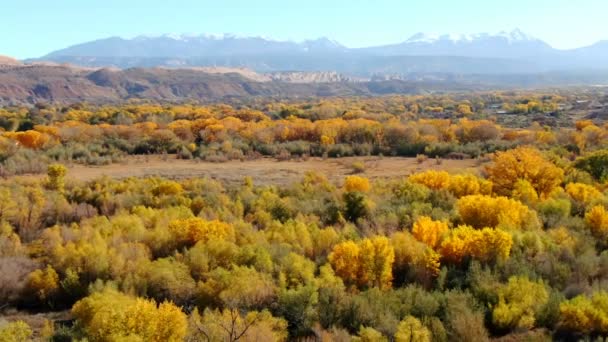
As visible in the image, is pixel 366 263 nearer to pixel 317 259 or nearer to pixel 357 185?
pixel 317 259

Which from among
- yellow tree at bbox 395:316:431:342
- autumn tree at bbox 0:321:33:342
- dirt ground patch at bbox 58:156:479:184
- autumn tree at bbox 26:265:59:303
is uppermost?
autumn tree at bbox 0:321:33:342

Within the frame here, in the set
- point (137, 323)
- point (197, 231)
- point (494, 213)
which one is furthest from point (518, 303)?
point (197, 231)

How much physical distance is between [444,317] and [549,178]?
37.3 feet

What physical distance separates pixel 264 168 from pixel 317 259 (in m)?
16.8

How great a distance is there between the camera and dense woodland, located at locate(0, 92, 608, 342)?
29.6 ft

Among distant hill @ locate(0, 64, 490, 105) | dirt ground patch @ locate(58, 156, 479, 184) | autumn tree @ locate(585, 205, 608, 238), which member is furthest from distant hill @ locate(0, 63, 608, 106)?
autumn tree @ locate(585, 205, 608, 238)

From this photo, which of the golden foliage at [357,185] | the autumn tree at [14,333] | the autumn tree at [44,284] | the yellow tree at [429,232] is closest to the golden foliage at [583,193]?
the yellow tree at [429,232]

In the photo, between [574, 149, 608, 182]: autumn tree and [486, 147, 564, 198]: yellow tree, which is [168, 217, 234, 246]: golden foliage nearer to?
[486, 147, 564, 198]: yellow tree

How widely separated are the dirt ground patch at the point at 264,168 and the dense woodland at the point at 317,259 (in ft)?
11.0

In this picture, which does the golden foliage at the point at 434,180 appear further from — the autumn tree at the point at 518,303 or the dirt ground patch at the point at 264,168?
the autumn tree at the point at 518,303

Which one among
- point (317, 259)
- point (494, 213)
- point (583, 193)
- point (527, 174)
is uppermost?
point (527, 174)

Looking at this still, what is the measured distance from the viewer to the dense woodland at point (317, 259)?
29.6 feet

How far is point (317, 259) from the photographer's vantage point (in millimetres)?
12266

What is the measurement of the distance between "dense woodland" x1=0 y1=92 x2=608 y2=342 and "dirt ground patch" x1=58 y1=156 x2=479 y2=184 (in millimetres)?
3348
